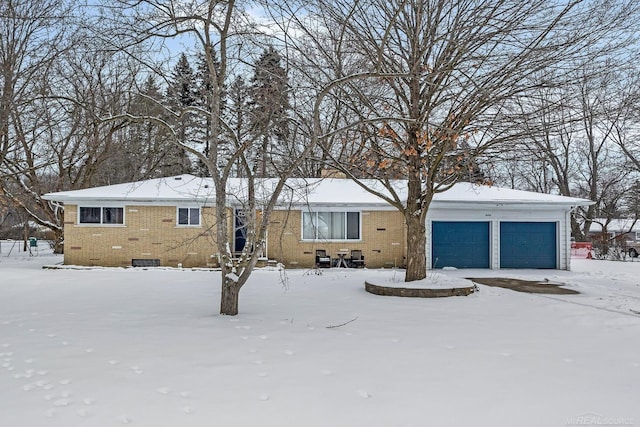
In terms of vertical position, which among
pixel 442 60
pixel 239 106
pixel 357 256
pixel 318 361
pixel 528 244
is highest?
pixel 442 60

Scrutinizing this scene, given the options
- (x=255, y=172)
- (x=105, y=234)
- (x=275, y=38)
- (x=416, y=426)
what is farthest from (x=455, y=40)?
(x=105, y=234)

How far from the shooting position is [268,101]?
310 inches

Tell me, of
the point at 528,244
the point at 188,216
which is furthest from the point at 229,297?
the point at 528,244

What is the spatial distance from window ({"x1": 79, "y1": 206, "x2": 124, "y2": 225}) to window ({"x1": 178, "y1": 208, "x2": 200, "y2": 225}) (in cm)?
203

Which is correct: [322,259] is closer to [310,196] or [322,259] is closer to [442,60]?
[310,196]

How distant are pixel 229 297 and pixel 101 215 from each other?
10842 millimetres

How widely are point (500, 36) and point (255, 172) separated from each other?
588 cm

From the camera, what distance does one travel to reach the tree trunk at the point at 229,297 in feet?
23.9

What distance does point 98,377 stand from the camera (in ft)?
14.8

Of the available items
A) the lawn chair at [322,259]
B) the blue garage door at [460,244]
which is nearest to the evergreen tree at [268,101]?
the lawn chair at [322,259]

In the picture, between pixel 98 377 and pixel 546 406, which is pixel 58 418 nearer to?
pixel 98 377

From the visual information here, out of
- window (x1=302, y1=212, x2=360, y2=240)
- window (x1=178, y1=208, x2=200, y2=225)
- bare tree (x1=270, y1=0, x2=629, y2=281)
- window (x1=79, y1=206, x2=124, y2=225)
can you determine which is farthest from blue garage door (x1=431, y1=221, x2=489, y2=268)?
window (x1=79, y1=206, x2=124, y2=225)

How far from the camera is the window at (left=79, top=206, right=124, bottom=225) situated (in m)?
16.1

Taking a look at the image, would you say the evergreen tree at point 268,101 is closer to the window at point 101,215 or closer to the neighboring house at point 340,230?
the neighboring house at point 340,230
